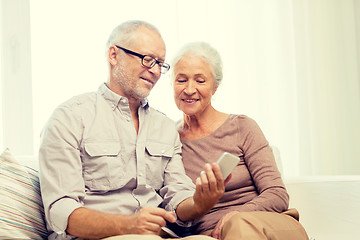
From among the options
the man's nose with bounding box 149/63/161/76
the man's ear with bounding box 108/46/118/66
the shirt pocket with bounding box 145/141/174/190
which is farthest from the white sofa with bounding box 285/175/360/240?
the man's ear with bounding box 108/46/118/66

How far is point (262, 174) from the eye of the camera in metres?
1.89

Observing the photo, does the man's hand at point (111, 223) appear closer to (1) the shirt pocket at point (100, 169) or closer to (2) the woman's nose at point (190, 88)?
(1) the shirt pocket at point (100, 169)

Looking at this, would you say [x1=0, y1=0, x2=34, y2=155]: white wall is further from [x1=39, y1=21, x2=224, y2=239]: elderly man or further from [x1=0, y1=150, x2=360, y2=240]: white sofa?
[x1=39, y1=21, x2=224, y2=239]: elderly man

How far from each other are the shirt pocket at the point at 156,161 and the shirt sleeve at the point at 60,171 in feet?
0.97

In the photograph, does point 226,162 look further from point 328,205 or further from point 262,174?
point 328,205

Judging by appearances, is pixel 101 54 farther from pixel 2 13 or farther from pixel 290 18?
pixel 290 18

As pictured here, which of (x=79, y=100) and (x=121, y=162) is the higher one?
(x=79, y=100)

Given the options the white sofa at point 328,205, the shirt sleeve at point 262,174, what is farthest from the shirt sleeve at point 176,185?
the white sofa at point 328,205

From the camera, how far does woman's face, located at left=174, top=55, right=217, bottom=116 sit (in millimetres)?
2043

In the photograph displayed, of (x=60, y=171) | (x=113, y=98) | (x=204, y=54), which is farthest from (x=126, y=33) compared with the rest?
(x=60, y=171)

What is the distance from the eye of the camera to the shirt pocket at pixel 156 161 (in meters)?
1.83

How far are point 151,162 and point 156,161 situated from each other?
0.03 meters

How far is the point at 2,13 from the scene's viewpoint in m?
3.21

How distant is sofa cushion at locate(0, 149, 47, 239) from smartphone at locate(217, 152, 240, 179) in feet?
2.17
